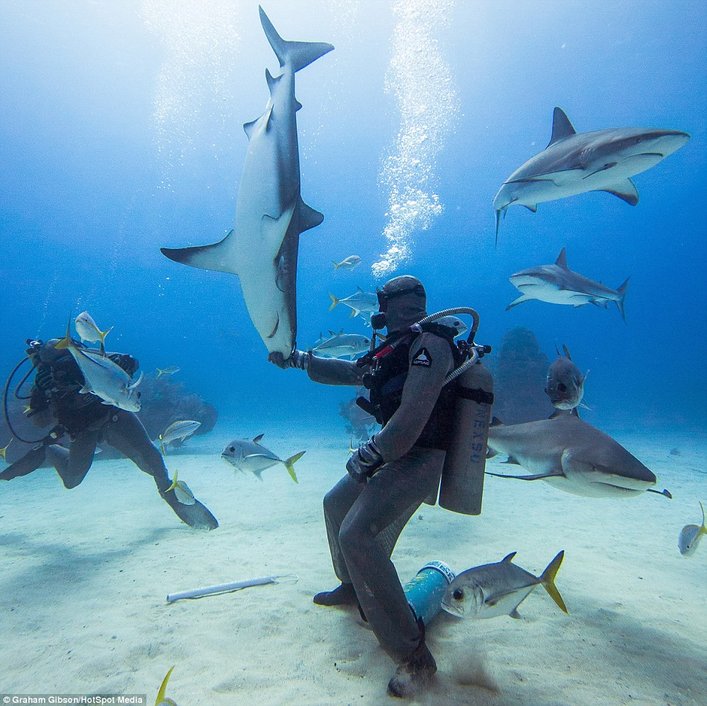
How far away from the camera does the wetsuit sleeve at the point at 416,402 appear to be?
91.5 inches

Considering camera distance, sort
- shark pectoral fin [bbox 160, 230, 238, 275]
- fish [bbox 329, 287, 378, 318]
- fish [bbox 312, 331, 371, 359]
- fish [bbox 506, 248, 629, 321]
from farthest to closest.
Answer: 1. fish [bbox 329, 287, 378, 318]
2. fish [bbox 312, 331, 371, 359]
3. fish [bbox 506, 248, 629, 321]
4. shark pectoral fin [bbox 160, 230, 238, 275]

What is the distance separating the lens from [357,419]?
16375 mm

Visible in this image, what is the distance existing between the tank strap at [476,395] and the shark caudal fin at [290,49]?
2.40m

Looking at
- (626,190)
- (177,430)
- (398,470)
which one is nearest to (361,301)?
(177,430)

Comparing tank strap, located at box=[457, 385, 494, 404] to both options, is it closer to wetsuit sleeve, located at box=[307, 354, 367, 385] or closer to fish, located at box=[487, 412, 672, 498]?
fish, located at box=[487, 412, 672, 498]

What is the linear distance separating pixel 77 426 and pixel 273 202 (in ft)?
16.7

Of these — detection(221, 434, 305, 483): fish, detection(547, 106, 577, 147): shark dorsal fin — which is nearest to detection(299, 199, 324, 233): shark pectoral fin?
detection(547, 106, 577, 147): shark dorsal fin

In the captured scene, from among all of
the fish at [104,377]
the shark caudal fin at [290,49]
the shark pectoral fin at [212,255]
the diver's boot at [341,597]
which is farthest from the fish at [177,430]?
the shark caudal fin at [290,49]

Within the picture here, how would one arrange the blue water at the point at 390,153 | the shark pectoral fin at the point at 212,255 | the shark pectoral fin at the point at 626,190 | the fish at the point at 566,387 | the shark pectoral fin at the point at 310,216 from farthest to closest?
1. the blue water at the point at 390,153
2. the shark pectoral fin at the point at 626,190
3. the fish at the point at 566,387
4. the shark pectoral fin at the point at 310,216
5. the shark pectoral fin at the point at 212,255

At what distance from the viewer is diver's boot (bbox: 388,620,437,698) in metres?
2.26

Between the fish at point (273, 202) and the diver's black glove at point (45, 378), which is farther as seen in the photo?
the diver's black glove at point (45, 378)

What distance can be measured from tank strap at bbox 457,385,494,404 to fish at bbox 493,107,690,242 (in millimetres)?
2145

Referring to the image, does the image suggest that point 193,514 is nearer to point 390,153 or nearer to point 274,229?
point 274,229

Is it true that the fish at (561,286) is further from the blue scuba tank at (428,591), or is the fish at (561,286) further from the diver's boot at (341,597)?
the diver's boot at (341,597)
